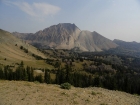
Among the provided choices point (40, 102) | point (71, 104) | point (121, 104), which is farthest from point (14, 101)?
point (121, 104)

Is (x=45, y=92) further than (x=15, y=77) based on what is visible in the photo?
No

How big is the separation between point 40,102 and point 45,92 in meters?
4.11

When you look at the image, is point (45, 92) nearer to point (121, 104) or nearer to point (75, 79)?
point (121, 104)

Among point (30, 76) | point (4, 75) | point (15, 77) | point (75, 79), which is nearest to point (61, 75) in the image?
point (75, 79)

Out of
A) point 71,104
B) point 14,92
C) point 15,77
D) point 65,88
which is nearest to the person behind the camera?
point 71,104

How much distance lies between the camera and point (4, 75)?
125 metres

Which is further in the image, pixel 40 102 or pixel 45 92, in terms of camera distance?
pixel 45 92

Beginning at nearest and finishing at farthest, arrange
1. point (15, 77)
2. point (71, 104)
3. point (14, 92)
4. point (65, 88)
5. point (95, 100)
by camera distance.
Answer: point (71, 104) < point (95, 100) < point (14, 92) < point (65, 88) < point (15, 77)

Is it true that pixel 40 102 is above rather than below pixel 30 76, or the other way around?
above

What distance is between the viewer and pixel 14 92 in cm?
2673

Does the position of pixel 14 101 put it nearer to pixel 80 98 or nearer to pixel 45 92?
A: pixel 45 92

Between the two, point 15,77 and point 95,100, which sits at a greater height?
point 95,100

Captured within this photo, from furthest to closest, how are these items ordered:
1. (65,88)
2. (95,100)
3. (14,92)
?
(65,88) < (14,92) < (95,100)

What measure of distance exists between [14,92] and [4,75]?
348ft
